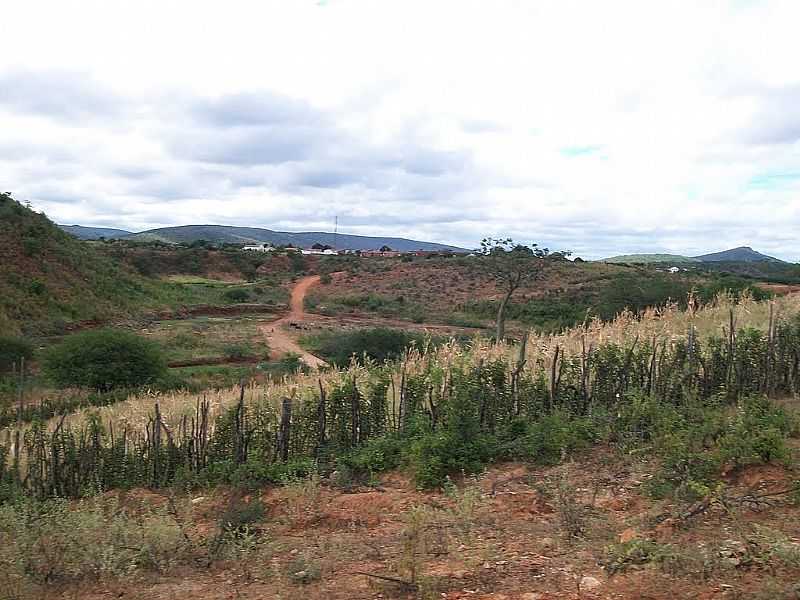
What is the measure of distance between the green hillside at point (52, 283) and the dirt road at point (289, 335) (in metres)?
7.45

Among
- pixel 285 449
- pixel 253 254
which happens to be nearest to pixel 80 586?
pixel 285 449

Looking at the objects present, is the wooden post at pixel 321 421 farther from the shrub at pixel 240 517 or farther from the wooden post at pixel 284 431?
the shrub at pixel 240 517

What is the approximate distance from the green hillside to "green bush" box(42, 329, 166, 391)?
817 cm

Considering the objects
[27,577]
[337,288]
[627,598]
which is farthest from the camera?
[337,288]

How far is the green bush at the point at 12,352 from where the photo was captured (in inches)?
874

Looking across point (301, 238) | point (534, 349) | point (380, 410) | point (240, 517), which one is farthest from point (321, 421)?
point (301, 238)

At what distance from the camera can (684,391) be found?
6887 mm

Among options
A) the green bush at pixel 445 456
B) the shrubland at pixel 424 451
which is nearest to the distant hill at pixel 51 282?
the shrubland at pixel 424 451

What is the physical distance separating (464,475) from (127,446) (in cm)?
387

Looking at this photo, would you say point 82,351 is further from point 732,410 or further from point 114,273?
point 114,273

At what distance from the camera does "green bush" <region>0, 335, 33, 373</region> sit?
874 inches

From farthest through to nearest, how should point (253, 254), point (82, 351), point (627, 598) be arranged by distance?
1. point (253, 254)
2. point (82, 351)
3. point (627, 598)

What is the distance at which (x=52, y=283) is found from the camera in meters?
33.8

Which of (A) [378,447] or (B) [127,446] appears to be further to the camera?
(B) [127,446]
